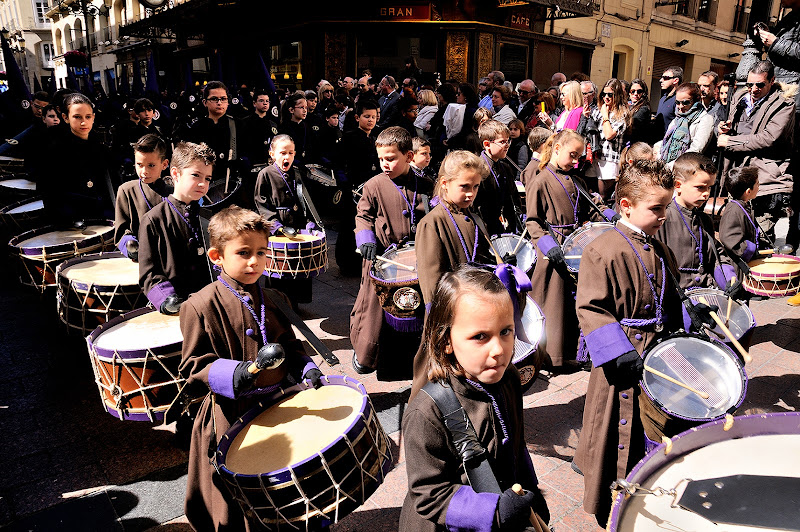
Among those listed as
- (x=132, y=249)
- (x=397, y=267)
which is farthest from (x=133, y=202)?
(x=397, y=267)

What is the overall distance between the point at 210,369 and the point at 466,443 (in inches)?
45.6

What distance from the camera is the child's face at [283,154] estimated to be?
17.3 feet

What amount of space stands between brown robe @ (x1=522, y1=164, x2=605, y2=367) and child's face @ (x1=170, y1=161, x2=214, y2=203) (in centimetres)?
256

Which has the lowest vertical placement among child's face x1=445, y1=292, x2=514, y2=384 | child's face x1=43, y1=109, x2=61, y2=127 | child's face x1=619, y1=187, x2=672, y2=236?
child's face x1=445, y1=292, x2=514, y2=384

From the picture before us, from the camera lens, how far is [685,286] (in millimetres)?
3564

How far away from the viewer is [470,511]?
Answer: 1.50m

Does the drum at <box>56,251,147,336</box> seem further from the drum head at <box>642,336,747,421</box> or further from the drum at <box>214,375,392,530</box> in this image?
the drum head at <box>642,336,747,421</box>

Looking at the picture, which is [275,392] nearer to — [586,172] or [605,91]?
[586,172]

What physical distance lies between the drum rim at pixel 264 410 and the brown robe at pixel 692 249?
97.9 inches

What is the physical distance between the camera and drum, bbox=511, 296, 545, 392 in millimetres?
2342

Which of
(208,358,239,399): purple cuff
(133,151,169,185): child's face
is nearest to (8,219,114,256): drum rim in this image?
(133,151,169,185): child's face

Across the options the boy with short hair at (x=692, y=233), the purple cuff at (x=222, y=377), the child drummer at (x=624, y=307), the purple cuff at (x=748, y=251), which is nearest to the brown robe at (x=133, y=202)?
the purple cuff at (x=222, y=377)

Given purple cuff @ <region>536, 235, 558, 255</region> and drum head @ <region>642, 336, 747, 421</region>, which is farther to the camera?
purple cuff @ <region>536, 235, 558, 255</region>

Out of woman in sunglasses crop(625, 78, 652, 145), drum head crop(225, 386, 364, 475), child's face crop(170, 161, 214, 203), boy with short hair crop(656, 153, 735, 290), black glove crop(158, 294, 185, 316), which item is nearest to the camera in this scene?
drum head crop(225, 386, 364, 475)
